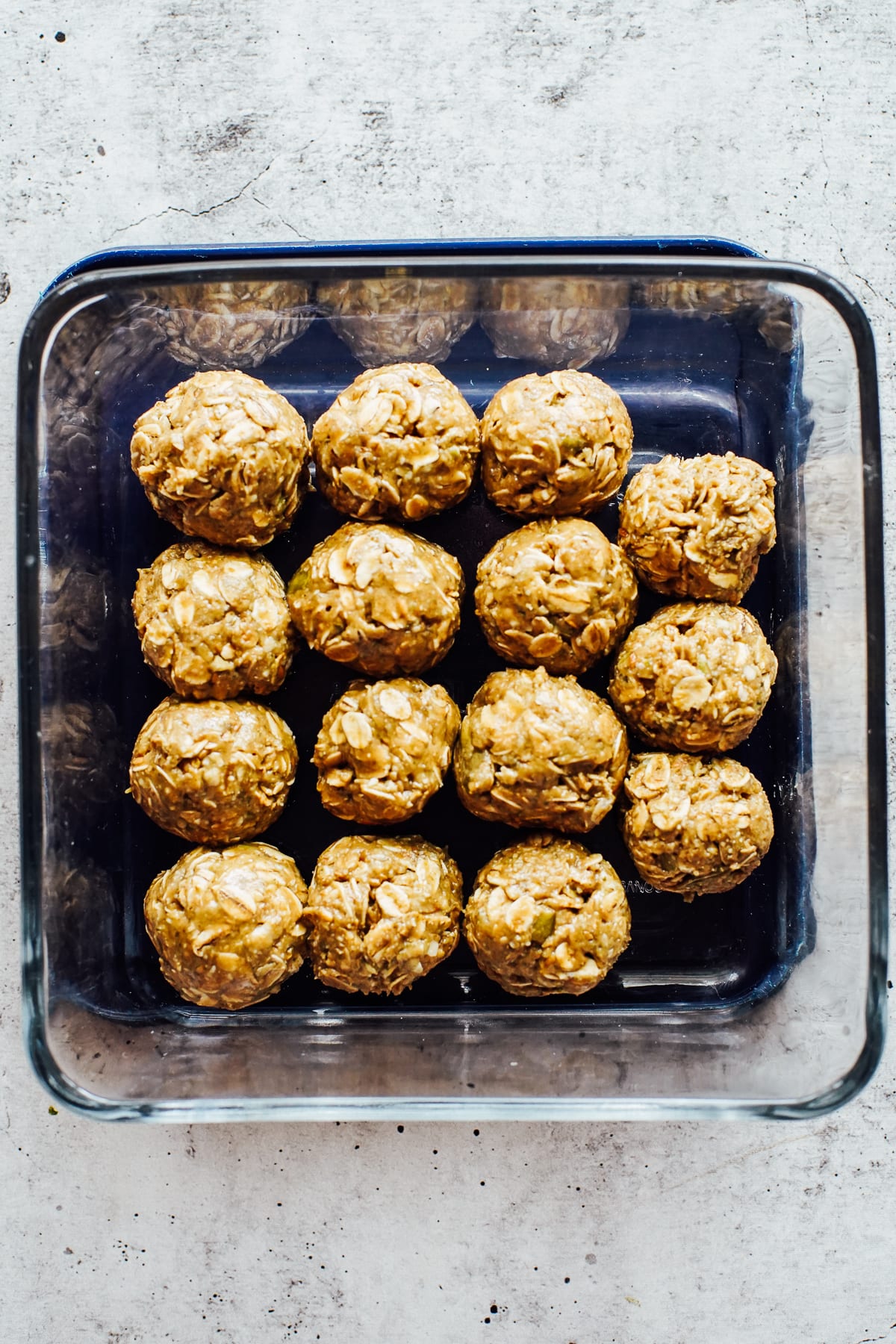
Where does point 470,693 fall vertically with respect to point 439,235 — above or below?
below

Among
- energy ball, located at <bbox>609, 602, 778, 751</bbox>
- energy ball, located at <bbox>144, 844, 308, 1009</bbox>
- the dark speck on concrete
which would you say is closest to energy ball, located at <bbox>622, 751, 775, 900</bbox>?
energy ball, located at <bbox>609, 602, 778, 751</bbox>

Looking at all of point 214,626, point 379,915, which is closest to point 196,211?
point 214,626

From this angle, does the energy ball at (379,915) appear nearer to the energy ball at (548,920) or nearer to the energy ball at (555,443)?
the energy ball at (548,920)

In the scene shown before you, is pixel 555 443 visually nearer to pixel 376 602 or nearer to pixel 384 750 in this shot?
pixel 376 602

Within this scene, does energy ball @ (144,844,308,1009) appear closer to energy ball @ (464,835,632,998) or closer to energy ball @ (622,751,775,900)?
energy ball @ (464,835,632,998)

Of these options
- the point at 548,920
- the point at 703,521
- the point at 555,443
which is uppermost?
the point at 555,443

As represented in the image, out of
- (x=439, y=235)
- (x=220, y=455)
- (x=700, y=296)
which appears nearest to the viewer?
(x=220, y=455)

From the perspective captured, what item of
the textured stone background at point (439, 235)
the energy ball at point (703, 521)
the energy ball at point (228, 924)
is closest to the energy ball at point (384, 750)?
the energy ball at point (228, 924)
